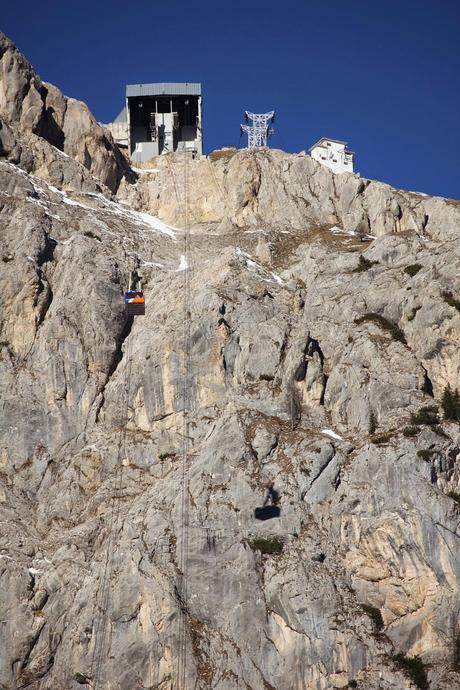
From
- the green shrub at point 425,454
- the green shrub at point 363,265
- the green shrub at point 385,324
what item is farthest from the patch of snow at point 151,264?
the green shrub at point 425,454

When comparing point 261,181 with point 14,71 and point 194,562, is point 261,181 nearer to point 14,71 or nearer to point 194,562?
point 14,71

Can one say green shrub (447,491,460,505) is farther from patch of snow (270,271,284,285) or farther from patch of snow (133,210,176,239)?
patch of snow (133,210,176,239)

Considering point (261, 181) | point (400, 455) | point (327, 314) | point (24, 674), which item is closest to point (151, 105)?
point (261, 181)

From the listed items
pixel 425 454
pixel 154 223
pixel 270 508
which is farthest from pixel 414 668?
pixel 154 223

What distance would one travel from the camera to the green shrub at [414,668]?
243ft

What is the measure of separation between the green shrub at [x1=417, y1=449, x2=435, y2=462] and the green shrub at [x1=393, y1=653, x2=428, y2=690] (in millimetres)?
13463

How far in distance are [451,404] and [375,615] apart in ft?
56.4

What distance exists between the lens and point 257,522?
81.1 m

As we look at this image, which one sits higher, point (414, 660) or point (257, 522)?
point (257, 522)

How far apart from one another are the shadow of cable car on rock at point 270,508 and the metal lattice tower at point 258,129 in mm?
56779

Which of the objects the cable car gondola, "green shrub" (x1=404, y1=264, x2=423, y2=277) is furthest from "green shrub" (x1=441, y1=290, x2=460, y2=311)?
the cable car gondola

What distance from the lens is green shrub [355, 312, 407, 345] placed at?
91875 millimetres

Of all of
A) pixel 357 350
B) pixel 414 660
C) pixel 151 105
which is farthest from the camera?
pixel 151 105

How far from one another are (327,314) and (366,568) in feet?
79.4
